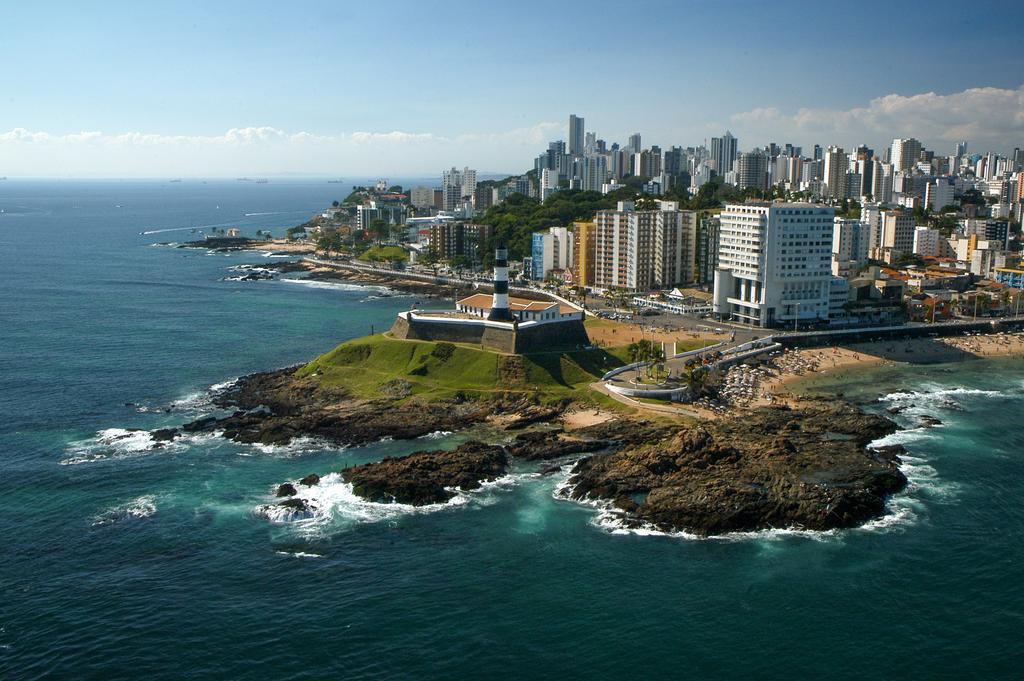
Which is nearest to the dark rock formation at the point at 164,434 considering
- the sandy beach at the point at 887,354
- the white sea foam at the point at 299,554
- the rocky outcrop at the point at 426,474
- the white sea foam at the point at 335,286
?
the rocky outcrop at the point at 426,474

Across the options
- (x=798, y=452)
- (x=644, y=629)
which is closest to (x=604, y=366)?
(x=798, y=452)

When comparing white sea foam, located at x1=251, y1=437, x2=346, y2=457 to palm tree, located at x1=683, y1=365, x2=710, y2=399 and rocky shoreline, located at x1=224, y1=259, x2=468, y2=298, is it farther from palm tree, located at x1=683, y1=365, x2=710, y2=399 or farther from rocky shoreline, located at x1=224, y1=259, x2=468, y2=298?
rocky shoreline, located at x1=224, y1=259, x2=468, y2=298

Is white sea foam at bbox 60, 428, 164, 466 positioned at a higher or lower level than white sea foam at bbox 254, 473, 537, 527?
higher

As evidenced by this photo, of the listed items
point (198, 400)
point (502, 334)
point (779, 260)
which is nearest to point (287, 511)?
point (198, 400)

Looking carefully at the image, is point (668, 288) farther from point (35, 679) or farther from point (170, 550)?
point (35, 679)

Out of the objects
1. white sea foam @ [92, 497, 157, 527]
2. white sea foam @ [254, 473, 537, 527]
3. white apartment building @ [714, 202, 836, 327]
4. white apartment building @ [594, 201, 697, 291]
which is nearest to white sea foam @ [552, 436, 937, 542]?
white sea foam @ [254, 473, 537, 527]

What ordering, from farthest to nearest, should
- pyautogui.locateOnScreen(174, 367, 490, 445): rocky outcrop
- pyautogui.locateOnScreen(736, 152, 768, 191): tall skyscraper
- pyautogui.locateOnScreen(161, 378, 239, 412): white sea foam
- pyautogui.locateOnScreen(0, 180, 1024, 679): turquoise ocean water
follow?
pyautogui.locateOnScreen(736, 152, 768, 191): tall skyscraper < pyautogui.locateOnScreen(161, 378, 239, 412): white sea foam < pyautogui.locateOnScreen(174, 367, 490, 445): rocky outcrop < pyautogui.locateOnScreen(0, 180, 1024, 679): turquoise ocean water

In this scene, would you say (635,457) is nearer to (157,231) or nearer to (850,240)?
(850,240)
